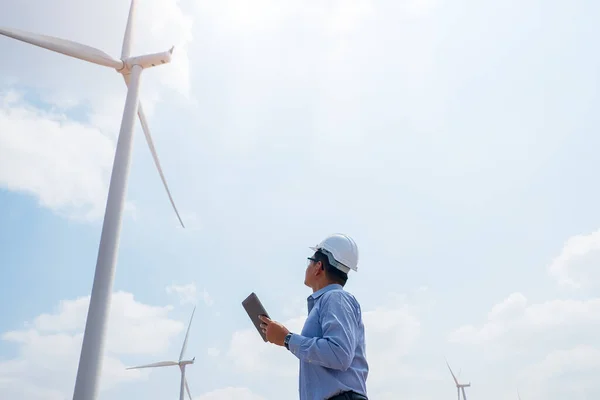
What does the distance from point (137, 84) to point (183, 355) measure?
38.3 m

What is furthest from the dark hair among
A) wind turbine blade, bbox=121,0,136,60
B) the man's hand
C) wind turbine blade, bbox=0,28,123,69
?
wind turbine blade, bbox=121,0,136,60

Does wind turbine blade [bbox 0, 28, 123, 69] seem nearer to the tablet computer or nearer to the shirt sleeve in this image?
the tablet computer

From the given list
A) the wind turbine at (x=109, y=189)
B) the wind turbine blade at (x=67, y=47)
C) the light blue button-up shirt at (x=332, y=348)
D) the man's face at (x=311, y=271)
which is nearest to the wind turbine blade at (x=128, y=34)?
the wind turbine at (x=109, y=189)

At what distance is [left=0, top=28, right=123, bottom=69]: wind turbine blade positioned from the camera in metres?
18.4

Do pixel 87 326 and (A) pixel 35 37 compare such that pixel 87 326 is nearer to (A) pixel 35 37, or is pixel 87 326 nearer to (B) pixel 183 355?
(A) pixel 35 37

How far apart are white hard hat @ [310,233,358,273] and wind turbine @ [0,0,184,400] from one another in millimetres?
9420

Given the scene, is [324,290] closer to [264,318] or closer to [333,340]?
[264,318]

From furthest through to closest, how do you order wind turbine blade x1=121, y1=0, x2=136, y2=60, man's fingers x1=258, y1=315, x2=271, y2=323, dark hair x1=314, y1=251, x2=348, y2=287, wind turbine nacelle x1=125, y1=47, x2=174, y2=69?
wind turbine blade x1=121, y1=0, x2=136, y2=60 → wind turbine nacelle x1=125, y1=47, x2=174, y2=69 → dark hair x1=314, y1=251, x2=348, y2=287 → man's fingers x1=258, y1=315, x2=271, y2=323

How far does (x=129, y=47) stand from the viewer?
69.2 ft

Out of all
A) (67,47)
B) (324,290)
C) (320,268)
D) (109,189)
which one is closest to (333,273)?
(320,268)

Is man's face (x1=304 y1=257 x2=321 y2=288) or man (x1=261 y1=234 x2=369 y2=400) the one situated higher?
man's face (x1=304 y1=257 x2=321 y2=288)

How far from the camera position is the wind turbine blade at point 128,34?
20812 millimetres

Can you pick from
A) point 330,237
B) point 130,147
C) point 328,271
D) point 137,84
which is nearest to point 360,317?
point 328,271

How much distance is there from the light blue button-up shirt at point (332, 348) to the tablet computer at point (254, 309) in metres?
0.52
